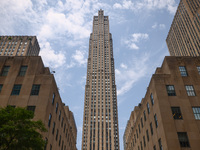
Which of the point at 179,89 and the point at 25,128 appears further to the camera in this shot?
the point at 179,89

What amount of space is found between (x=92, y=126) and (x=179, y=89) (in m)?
84.9

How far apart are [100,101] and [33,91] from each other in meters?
88.9

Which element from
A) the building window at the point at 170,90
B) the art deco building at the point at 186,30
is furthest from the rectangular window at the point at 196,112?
the art deco building at the point at 186,30

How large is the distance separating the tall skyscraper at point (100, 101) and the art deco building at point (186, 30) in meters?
48.9

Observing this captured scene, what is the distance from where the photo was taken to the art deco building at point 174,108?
29.4 meters

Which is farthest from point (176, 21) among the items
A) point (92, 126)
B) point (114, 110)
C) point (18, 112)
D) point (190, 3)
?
point (18, 112)

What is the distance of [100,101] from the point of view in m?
121

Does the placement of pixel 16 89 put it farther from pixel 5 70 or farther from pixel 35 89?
pixel 5 70

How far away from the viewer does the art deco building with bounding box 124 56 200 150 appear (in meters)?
29.4

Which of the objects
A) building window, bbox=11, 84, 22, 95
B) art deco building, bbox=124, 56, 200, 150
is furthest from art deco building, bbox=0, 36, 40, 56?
art deco building, bbox=124, 56, 200, 150

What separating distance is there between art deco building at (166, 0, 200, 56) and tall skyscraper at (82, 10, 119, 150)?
48.9m

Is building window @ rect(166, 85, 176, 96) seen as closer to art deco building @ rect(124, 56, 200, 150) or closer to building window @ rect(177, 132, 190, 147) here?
art deco building @ rect(124, 56, 200, 150)

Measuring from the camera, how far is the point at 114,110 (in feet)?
396

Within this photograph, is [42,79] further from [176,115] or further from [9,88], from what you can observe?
[176,115]
